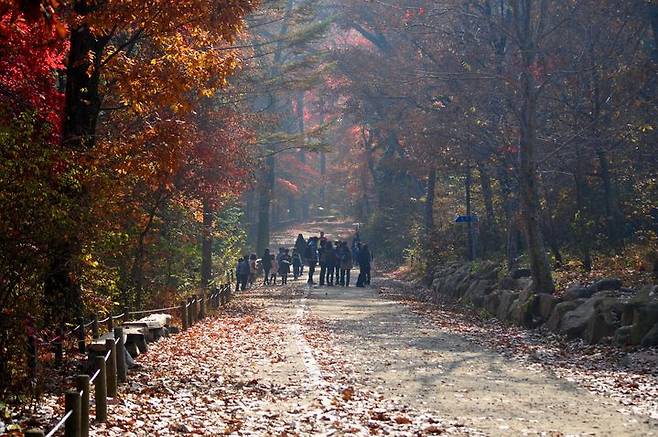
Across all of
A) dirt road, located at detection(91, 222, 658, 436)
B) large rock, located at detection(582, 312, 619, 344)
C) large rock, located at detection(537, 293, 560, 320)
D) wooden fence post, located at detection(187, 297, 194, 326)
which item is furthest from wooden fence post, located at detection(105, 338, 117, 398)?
large rock, located at detection(537, 293, 560, 320)

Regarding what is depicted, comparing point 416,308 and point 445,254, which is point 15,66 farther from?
point 445,254

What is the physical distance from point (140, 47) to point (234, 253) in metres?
22.4

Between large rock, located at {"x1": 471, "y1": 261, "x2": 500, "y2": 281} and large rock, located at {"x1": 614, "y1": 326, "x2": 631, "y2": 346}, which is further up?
large rock, located at {"x1": 471, "y1": 261, "x2": 500, "y2": 281}

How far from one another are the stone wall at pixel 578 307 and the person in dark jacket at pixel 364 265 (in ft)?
24.3

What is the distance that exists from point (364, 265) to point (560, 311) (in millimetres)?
17407

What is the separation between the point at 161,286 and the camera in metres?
23.9

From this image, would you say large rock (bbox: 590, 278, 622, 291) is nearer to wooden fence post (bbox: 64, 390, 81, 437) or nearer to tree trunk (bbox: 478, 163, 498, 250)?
tree trunk (bbox: 478, 163, 498, 250)

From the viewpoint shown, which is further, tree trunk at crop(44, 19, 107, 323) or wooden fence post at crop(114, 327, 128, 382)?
tree trunk at crop(44, 19, 107, 323)

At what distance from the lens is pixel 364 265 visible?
115 feet

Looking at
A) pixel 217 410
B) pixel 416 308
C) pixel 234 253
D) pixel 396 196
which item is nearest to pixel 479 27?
pixel 416 308

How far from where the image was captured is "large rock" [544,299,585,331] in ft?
59.1

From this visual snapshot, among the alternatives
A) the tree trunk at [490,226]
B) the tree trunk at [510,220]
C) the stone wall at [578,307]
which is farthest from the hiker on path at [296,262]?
the stone wall at [578,307]

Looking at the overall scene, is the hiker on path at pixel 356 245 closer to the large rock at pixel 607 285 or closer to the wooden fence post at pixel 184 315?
the wooden fence post at pixel 184 315

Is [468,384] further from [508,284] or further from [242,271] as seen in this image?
[242,271]
